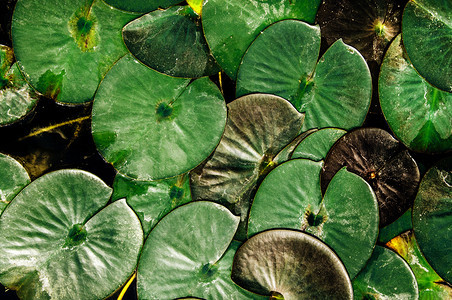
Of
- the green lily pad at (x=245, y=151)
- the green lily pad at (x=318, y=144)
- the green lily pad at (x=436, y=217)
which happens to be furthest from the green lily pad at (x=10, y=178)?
the green lily pad at (x=436, y=217)

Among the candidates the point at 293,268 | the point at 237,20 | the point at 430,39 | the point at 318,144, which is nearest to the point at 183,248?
the point at 293,268

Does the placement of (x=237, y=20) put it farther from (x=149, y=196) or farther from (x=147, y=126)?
(x=149, y=196)

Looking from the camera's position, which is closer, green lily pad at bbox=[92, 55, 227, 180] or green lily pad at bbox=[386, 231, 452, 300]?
green lily pad at bbox=[92, 55, 227, 180]

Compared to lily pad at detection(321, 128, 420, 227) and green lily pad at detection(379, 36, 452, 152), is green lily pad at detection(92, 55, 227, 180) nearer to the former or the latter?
lily pad at detection(321, 128, 420, 227)

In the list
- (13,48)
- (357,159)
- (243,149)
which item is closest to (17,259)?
(13,48)

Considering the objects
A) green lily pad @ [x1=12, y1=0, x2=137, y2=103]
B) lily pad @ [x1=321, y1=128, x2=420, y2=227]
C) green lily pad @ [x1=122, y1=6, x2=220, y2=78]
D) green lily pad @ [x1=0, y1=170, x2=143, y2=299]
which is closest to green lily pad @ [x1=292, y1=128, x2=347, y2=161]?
lily pad @ [x1=321, y1=128, x2=420, y2=227]

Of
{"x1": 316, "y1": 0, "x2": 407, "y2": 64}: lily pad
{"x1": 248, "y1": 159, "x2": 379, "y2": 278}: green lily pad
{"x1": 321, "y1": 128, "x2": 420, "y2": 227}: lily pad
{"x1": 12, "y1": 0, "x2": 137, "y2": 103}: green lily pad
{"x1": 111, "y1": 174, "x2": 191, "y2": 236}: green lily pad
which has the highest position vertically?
{"x1": 316, "y1": 0, "x2": 407, "y2": 64}: lily pad
